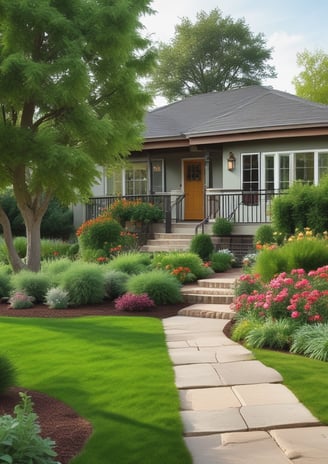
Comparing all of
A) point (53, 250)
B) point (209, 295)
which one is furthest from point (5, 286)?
→ point (53, 250)

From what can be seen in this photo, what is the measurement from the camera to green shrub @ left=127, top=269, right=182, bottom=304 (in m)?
10.7

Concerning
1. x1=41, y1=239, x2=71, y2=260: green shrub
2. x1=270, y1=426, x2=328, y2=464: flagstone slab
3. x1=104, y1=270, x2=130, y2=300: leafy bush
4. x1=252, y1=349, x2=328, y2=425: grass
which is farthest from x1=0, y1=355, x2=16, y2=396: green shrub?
x1=41, y1=239, x2=71, y2=260: green shrub

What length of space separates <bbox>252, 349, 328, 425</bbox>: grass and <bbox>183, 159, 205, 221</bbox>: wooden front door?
535 inches

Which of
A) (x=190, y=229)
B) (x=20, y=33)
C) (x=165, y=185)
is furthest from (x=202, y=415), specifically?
(x=165, y=185)

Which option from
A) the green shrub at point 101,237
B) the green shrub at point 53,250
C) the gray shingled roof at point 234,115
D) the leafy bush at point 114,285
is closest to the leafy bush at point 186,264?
the leafy bush at point 114,285

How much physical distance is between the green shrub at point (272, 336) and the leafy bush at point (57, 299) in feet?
14.5

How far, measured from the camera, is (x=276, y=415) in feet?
15.0

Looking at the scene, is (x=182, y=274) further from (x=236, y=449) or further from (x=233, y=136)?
(x=236, y=449)

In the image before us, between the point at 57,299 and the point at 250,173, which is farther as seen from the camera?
the point at 250,173

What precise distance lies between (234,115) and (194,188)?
3.00 metres

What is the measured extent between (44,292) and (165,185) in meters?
10.5

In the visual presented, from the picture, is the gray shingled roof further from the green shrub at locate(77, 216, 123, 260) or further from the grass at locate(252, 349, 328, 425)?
the grass at locate(252, 349, 328, 425)

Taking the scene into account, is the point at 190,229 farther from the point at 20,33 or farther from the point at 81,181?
the point at 20,33

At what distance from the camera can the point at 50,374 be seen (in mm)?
5934
